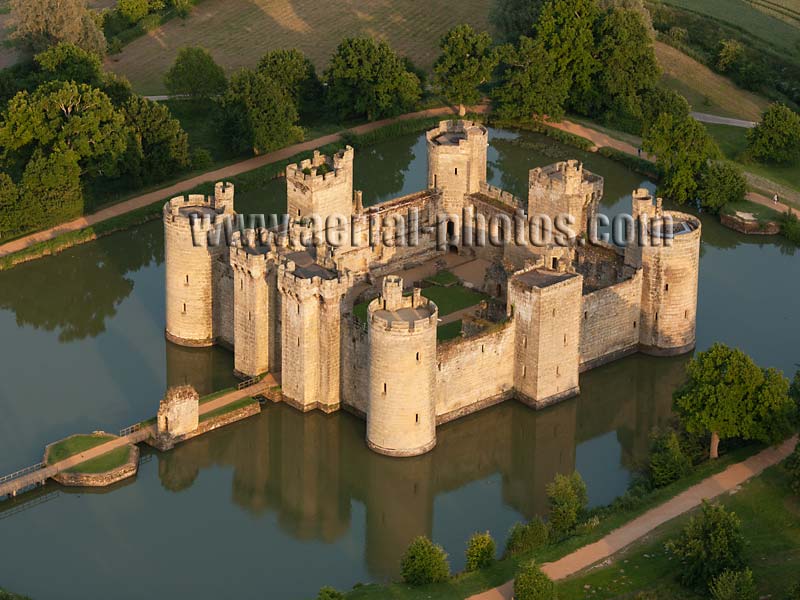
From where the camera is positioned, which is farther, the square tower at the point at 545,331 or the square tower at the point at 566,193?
the square tower at the point at 566,193

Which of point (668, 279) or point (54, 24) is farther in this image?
point (54, 24)

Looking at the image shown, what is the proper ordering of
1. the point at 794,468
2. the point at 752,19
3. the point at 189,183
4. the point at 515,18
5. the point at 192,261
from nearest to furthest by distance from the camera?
the point at 794,468, the point at 192,261, the point at 189,183, the point at 515,18, the point at 752,19

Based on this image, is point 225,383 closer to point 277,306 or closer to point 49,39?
point 277,306

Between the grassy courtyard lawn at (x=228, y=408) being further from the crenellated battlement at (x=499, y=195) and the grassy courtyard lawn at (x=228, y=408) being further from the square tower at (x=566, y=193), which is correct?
the crenellated battlement at (x=499, y=195)

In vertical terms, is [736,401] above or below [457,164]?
below

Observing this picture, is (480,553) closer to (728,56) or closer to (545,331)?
(545,331)

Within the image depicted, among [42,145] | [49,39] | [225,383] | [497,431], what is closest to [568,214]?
[497,431]

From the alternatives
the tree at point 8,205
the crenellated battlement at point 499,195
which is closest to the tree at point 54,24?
the tree at point 8,205

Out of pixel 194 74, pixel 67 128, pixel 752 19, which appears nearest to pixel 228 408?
pixel 67 128
